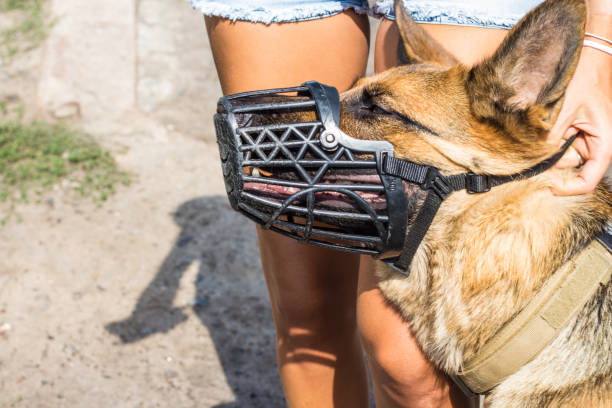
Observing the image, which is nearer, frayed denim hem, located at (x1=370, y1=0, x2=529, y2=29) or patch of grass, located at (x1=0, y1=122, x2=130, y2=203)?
frayed denim hem, located at (x1=370, y1=0, x2=529, y2=29)

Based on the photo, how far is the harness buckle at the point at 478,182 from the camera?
166cm

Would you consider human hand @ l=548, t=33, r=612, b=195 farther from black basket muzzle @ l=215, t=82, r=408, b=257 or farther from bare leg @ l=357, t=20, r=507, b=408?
black basket muzzle @ l=215, t=82, r=408, b=257

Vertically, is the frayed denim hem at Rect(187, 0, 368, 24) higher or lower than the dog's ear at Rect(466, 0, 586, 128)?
Answer: lower

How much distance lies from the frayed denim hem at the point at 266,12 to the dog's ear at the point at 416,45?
258 millimetres

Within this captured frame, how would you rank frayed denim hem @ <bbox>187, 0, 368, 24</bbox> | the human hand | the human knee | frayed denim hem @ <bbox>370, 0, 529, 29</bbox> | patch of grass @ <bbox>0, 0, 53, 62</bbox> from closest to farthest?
the human hand → frayed denim hem @ <bbox>370, 0, 529, 29</bbox> → frayed denim hem @ <bbox>187, 0, 368, 24</bbox> → the human knee → patch of grass @ <bbox>0, 0, 53, 62</bbox>

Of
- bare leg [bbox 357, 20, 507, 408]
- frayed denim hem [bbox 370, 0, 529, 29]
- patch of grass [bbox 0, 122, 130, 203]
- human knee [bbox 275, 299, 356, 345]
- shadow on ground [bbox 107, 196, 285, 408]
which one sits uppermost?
frayed denim hem [bbox 370, 0, 529, 29]

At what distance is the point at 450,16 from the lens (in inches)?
74.4

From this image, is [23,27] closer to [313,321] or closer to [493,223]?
[313,321]

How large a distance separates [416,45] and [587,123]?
0.59 metres

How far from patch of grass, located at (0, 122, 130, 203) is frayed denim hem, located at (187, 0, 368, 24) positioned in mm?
2780

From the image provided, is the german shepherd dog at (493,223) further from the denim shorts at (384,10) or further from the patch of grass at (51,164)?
the patch of grass at (51,164)

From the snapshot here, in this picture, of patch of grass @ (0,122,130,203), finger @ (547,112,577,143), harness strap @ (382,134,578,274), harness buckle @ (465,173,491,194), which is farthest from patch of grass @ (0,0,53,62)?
finger @ (547,112,577,143)

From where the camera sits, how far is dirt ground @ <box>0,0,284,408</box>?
3.14 meters

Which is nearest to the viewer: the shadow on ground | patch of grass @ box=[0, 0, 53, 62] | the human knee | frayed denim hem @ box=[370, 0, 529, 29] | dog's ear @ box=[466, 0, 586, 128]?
dog's ear @ box=[466, 0, 586, 128]
